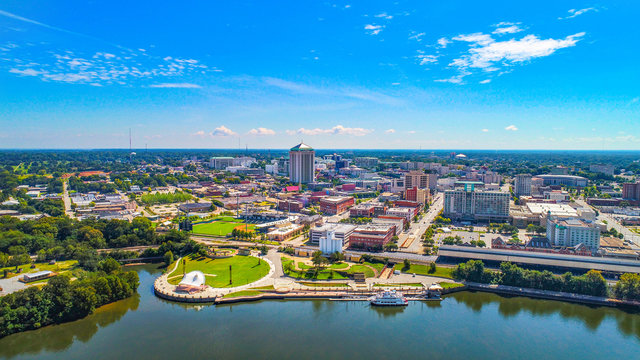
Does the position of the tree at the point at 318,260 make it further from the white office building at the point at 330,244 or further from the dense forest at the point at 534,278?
the dense forest at the point at 534,278

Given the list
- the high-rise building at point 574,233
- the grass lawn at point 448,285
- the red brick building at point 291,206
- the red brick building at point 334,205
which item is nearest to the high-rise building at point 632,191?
the high-rise building at point 574,233

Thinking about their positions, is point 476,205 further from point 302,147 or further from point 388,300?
point 302,147

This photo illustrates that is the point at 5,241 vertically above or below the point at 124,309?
above

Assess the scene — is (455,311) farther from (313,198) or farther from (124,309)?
(313,198)

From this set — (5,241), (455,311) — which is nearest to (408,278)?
(455,311)

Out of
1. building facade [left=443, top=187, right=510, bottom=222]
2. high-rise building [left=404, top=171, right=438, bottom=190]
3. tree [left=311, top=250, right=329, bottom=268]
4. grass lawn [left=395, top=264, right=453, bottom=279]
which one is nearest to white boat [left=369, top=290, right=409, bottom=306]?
grass lawn [left=395, top=264, right=453, bottom=279]

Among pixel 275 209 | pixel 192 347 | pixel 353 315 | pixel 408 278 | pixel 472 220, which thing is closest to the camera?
pixel 192 347

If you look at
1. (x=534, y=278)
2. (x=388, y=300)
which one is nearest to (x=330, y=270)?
(x=388, y=300)
